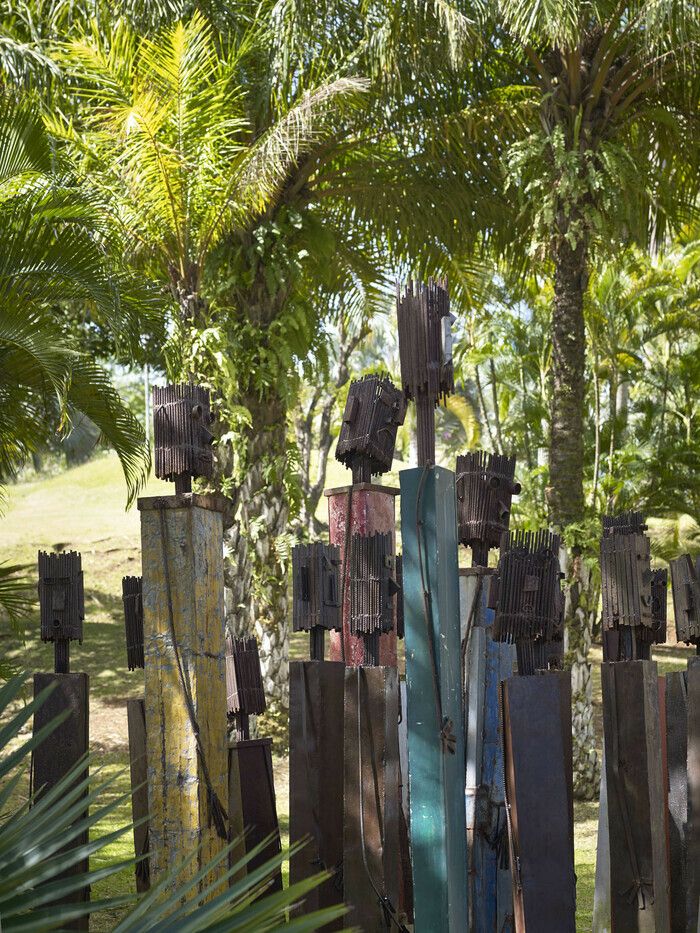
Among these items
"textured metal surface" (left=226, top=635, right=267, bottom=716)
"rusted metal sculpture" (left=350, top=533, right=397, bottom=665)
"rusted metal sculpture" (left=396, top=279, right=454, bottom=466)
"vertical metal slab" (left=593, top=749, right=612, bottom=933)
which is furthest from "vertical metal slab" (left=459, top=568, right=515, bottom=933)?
"rusted metal sculpture" (left=396, top=279, right=454, bottom=466)

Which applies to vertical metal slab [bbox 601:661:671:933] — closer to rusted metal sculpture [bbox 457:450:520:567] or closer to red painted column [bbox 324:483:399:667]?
rusted metal sculpture [bbox 457:450:520:567]

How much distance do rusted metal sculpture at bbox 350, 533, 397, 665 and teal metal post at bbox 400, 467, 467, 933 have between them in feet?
1.04

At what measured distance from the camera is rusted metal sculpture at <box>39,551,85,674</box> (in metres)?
3.73

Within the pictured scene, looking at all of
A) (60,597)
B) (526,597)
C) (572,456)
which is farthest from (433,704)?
(572,456)

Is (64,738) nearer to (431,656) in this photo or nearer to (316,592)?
(316,592)

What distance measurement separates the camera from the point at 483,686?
12.6 feet

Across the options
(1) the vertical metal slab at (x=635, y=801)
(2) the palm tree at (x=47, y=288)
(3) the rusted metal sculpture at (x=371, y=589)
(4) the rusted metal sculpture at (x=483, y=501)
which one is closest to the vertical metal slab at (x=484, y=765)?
(4) the rusted metal sculpture at (x=483, y=501)

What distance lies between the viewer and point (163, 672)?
3.33 metres

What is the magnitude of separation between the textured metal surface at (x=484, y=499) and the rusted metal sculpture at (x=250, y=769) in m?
0.87

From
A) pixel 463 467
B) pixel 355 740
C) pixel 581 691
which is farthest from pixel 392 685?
pixel 581 691

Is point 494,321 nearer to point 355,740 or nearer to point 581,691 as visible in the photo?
point 581,691

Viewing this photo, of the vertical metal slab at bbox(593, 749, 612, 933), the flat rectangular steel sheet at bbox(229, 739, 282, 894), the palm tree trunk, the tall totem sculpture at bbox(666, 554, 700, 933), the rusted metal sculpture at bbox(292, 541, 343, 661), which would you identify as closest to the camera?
the tall totem sculpture at bbox(666, 554, 700, 933)

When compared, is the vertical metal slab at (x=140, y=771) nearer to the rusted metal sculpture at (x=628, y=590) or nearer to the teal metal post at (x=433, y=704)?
the teal metal post at (x=433, y=704)

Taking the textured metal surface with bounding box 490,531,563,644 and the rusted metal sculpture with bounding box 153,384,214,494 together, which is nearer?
the textured metal surface with bounding box 490,531,563,644
